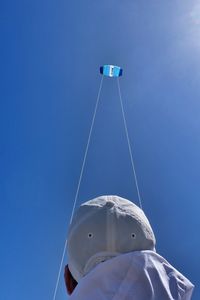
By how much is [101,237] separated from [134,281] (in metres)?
0.27

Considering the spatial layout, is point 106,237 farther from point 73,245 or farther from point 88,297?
point 88,297

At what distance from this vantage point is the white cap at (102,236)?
170 cm

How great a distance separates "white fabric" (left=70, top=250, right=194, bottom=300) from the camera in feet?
4.85

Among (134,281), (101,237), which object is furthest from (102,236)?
(134,281)

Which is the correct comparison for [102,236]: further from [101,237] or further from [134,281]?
[134,281]

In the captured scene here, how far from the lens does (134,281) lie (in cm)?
152

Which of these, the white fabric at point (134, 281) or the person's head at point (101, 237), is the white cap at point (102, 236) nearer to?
the person's head at point (101, 237)

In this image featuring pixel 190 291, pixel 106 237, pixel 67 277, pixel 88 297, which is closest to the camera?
pixel 88 297

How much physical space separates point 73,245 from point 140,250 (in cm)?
31

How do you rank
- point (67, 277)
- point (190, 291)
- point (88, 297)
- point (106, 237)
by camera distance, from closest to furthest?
point (88, 297) → point (190, 291) → point (106, 237) → point (67, 277)

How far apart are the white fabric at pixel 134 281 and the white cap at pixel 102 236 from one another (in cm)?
11

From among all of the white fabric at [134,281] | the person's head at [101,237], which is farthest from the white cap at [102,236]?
the white fabric at [134,281]

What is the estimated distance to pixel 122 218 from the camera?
1.78 meters

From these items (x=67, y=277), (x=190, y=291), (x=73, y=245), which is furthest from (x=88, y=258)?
(x=190, y=291)
